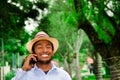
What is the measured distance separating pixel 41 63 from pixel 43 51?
0.12 meters

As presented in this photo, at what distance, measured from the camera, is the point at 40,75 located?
4953 millimetres

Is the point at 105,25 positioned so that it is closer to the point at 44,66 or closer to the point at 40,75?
the point at 44,66

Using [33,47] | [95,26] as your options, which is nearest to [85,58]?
[95,26]

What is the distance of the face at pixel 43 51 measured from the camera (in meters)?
5.07

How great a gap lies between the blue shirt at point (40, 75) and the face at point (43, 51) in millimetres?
100

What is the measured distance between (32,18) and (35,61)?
629 inches

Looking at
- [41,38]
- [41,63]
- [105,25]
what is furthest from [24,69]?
[105,25]

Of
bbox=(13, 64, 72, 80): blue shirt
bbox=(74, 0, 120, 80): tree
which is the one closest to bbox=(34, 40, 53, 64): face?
bbox=(13, 64, 72, 80): blue shirt

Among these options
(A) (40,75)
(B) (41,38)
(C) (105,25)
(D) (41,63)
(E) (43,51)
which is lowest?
(A) (40,75)

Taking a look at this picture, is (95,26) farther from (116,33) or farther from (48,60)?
(48,60)

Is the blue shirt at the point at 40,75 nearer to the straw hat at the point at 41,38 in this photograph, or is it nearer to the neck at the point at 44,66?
the neck at the point at 44,66

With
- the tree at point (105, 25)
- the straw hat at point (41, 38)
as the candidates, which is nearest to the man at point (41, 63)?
the straw hat at point (41, 38)

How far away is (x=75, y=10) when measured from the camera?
14.4 m

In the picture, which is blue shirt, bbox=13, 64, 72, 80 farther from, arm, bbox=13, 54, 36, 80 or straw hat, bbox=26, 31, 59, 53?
straw hat, bbox=26, 31, 59, 53
